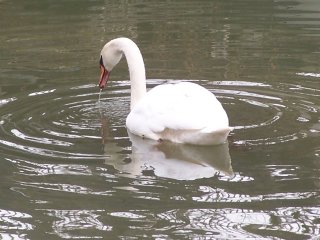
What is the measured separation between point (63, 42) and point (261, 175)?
5.87 meters

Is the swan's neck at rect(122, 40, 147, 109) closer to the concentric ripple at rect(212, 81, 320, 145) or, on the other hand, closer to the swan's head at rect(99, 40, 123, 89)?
the swan's head at rect(99, 40, 123, 89)

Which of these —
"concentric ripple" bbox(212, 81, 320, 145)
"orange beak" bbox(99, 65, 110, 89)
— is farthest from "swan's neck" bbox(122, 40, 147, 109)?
"concentric ripple" bbox(212, 81, 320, 145)

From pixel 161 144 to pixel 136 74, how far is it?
3.15 ft

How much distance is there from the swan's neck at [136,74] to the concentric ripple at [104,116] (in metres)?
0.27

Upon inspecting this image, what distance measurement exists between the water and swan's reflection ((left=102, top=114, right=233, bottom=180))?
0.01 metres

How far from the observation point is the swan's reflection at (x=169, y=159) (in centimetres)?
680

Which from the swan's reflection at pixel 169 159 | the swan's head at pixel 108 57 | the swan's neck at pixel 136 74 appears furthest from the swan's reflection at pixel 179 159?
the swan's head at pixel 108 57

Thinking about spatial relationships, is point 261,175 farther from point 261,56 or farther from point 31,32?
point 31,32

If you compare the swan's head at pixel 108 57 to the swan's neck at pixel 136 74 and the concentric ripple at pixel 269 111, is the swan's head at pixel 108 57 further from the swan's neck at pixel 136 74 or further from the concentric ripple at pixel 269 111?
the concentric ripple at pixel 269 111

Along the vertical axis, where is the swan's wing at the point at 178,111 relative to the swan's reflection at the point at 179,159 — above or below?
above

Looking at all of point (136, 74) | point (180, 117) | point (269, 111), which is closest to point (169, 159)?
point (180, 117)

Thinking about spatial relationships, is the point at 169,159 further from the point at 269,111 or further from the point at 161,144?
the point at 269,111

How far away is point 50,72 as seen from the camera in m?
10.2

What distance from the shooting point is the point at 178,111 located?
23.9ft
